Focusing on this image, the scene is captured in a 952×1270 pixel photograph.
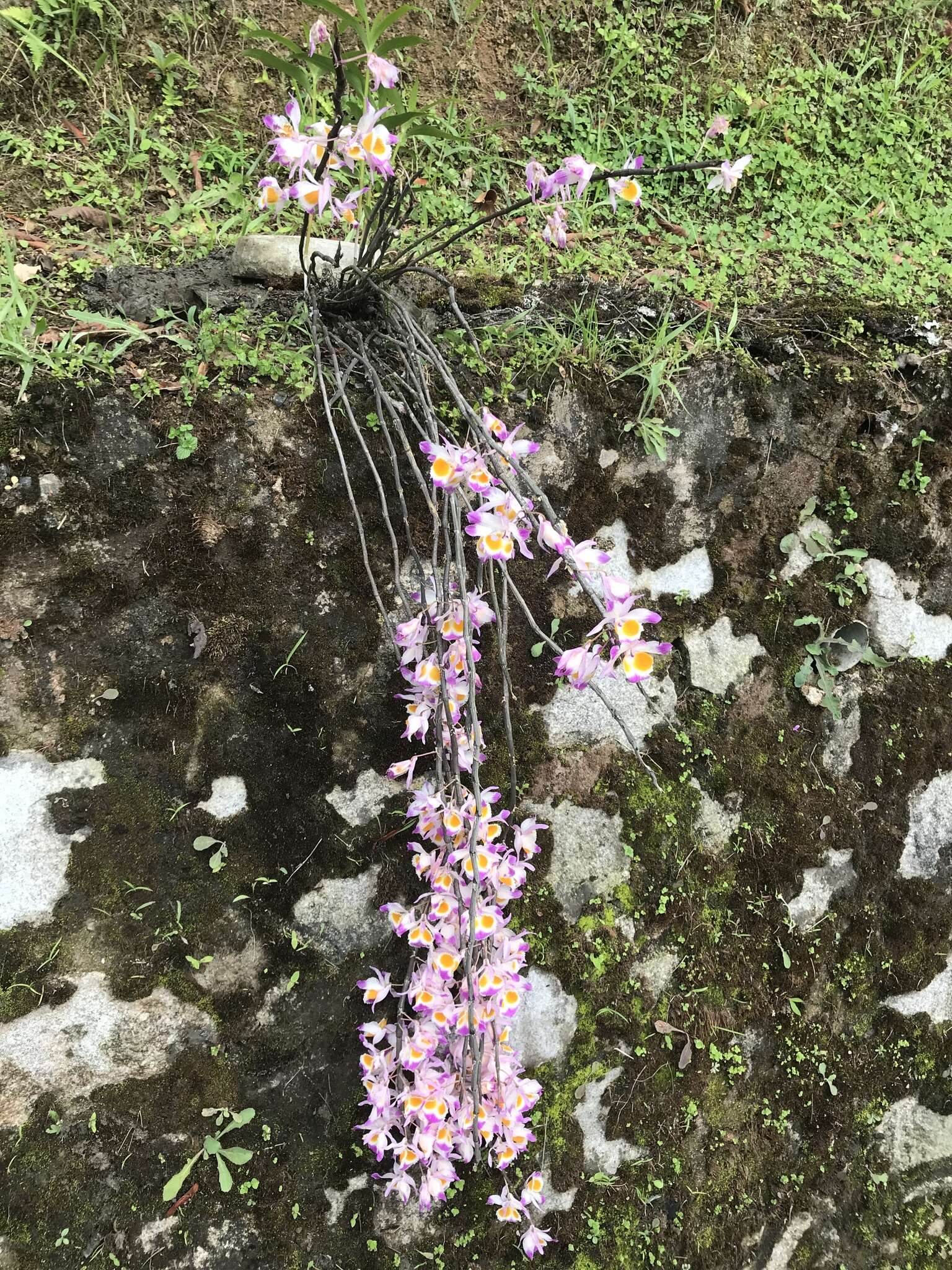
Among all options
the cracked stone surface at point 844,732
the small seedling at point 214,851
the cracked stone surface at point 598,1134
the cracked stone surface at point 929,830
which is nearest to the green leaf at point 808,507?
the cracked stone surface at point 844,732

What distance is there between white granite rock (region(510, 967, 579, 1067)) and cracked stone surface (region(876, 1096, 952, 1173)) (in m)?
1.15

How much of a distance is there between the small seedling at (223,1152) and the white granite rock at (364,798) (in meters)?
0.70

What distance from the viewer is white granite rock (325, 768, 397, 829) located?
1.82 meters

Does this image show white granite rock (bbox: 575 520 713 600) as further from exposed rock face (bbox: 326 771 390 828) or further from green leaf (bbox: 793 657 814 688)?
exposed rock face (bbox: 326 771 390 828)

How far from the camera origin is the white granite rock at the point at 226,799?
67.7 inches

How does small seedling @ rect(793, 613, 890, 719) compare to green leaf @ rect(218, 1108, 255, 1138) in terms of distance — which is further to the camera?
small seedling @ rect(793, 613, 890, 719)

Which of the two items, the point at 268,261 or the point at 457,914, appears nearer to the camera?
the point at 457,914

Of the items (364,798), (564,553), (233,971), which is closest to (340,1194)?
(233,971)

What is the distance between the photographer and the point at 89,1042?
163 cm

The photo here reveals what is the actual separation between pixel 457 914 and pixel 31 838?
0.93 m

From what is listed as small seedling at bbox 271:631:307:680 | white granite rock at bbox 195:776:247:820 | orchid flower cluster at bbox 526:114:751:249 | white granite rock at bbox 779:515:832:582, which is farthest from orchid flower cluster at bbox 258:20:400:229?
white granite rock at bbox 779:515:832:582

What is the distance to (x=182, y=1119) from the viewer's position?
1691 millimetres

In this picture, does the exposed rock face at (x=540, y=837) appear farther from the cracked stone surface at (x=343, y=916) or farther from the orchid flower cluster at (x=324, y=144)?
the orchid flower cluster at (x=324, y=144)

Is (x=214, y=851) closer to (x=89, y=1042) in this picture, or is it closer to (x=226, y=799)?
(x=226, y=799)
